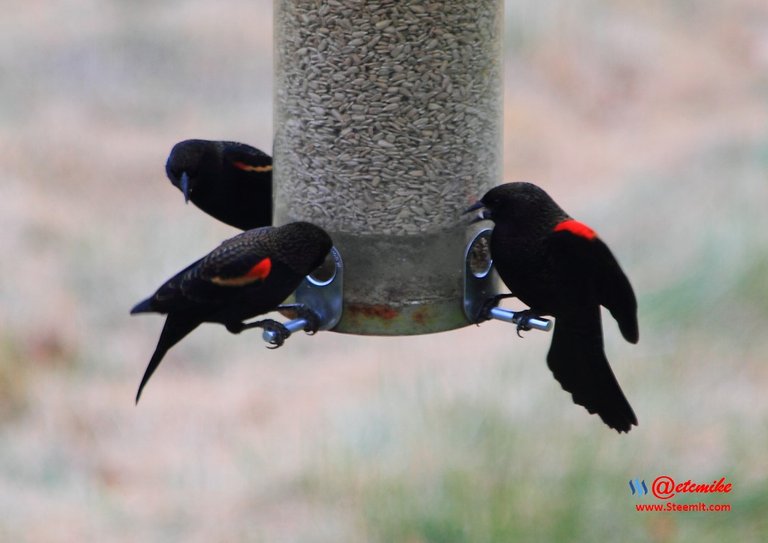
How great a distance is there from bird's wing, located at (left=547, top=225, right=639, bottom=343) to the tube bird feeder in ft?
1.12

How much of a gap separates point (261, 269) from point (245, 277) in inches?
2.2

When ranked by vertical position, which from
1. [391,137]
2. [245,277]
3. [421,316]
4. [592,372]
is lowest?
[592,372]

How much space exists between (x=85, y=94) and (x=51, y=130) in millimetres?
772

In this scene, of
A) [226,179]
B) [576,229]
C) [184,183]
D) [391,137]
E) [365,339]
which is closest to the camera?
[576,229]

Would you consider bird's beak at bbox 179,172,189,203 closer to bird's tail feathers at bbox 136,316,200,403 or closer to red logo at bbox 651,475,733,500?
bird's tail feathers at bbox 136,316,200,403

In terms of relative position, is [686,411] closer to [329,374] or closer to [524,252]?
[329,374]

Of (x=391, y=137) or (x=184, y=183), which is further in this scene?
(x=184, y=183)

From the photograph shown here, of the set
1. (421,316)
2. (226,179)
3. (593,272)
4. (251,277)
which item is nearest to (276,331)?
(251,277)

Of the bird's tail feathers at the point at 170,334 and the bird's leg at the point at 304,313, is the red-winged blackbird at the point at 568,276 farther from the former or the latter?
the bird's tail feathers at the point at 170,334

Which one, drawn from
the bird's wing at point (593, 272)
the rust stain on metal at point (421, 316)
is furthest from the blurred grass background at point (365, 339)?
the bird's wing at point (593, 272)

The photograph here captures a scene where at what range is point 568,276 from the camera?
3.49m

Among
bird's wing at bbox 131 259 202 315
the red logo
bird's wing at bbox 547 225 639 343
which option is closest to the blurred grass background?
the red logo

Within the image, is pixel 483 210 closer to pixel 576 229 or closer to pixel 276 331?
pixel 576 229

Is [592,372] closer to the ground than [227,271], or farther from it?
closer to the ground
